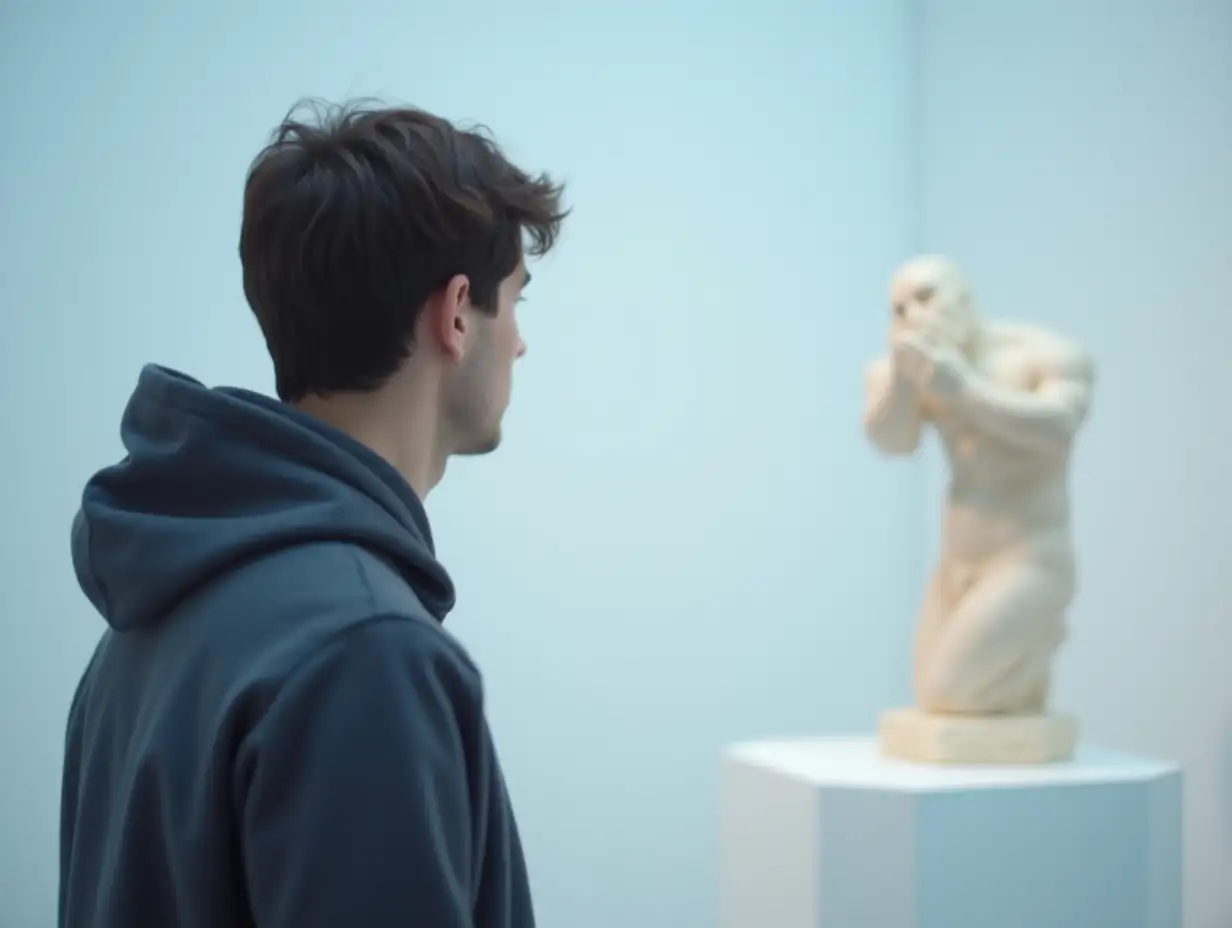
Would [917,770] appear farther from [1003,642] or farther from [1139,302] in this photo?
[1139,302]

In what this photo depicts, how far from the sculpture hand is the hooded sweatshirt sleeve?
2.35 meters

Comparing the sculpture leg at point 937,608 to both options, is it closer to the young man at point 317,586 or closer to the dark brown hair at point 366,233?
the young man at point 317,586

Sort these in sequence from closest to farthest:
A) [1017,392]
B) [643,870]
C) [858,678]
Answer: [1017,392] → [643,870] → [858,678]

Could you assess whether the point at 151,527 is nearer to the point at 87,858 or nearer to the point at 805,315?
the point at 87,858

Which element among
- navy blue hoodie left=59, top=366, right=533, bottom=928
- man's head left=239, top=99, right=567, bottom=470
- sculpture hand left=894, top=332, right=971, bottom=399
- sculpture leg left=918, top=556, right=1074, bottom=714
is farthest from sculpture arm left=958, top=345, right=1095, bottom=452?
navy blue hoodie left=59, top=366, right=533, bottom=928

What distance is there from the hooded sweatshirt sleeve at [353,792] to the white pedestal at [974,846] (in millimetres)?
1997

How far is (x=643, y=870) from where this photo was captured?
14.6 feet

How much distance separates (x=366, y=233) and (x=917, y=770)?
2174 millimetres

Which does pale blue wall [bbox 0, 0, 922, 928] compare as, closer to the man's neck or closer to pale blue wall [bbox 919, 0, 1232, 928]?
pale blue wall [bbox 919, 0, 1232, 928]

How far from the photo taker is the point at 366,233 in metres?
1.13

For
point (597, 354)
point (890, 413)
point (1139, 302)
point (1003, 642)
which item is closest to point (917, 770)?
point (1003, 642)

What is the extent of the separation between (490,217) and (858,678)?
380 centimetres

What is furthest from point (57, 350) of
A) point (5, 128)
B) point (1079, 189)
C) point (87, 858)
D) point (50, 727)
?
point (87, 858)

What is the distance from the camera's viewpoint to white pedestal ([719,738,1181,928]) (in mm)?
2775
